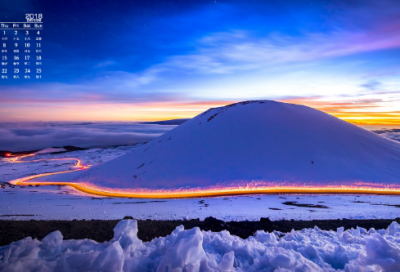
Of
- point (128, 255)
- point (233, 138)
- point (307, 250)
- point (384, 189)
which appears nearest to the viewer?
point (128, 255)

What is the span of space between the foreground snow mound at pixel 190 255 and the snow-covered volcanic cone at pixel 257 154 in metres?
19.2

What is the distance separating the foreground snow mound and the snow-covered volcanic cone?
19213 mm

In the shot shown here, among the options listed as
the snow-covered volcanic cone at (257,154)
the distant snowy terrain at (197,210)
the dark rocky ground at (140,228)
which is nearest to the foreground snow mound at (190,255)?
the dark rocky ground at (140,228)

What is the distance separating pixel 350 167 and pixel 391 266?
2538cm

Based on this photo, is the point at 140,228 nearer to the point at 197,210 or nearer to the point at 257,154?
the point at 197,210

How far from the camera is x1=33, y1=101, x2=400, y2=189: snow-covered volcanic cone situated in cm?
2477

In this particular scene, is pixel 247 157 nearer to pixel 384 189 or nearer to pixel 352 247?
pixel 384 189

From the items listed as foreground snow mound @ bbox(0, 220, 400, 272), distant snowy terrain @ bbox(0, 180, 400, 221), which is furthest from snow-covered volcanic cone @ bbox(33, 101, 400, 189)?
foreground snow mound @ bbox(0, 220, 400, 272)

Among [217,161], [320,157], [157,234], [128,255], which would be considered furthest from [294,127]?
[128,255]

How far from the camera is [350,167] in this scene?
2594 centimetres

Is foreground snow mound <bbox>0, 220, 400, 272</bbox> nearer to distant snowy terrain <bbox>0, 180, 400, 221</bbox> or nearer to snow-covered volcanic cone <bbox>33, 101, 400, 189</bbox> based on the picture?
distant snowy terrain <bbox>0, 180, 400, 221</bbox>

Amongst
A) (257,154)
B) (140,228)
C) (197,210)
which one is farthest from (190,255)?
(257,154)

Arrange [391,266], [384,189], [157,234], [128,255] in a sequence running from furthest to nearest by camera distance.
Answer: [384,189]
[157,234]
[128,255]
[391,266]

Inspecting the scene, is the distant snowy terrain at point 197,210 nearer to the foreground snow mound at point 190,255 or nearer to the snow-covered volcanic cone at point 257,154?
the foreground snow mound at point 190,255
